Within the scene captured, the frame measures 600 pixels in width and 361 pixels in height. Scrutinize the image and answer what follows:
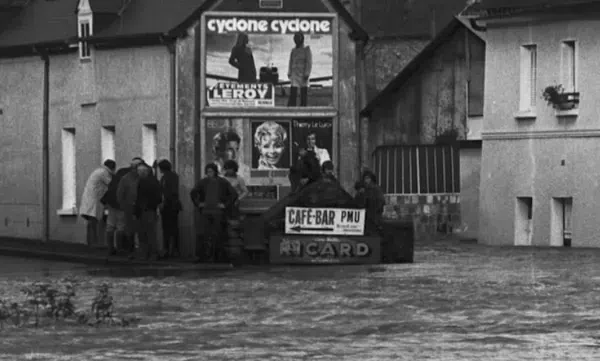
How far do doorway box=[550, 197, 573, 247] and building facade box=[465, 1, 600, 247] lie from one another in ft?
0.07

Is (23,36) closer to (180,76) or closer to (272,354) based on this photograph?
(180,76)

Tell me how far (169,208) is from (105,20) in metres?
7.28

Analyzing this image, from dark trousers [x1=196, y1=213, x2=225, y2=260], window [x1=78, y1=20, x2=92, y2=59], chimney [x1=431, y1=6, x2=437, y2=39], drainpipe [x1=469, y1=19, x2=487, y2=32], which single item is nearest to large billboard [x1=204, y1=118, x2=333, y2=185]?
dark trousers [x1=196, y1=213, x2=225, y2=260]

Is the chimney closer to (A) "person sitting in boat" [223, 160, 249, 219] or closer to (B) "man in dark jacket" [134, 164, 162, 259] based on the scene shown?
(A) "person sitting in boat" [223, 160, 249, 219]

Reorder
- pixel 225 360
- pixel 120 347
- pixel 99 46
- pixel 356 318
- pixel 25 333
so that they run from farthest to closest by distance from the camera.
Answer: pixel 99 46, pixel 356 318, pixel 25 333, pixel 120 347, pixel 225 360

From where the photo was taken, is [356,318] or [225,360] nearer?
[225,360]

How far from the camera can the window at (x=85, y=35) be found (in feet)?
143

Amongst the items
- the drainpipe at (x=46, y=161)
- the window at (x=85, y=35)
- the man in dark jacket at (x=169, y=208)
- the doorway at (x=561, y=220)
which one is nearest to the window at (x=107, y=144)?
the window at (x=85, y=35)

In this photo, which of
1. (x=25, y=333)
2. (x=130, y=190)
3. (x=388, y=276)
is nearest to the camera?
(x=25, y=333)

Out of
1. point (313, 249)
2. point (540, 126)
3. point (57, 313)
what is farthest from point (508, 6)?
point (57, 313)

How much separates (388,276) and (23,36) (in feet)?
61.5

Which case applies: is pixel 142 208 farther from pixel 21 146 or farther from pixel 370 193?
pixel 21 146

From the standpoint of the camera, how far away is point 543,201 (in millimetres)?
45156

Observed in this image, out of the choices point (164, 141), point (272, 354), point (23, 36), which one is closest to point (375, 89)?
point (23, 36)
